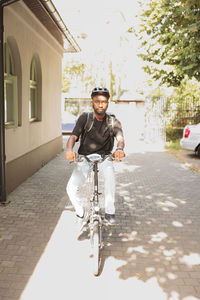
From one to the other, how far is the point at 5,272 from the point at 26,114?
18.9 feet

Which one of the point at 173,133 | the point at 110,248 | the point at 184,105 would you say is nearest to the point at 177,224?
the point at 110,248

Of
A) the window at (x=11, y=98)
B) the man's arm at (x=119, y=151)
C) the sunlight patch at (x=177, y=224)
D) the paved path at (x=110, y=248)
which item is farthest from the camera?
the window at (x=11, y=98)

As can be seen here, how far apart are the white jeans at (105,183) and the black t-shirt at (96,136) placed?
0.24 meters

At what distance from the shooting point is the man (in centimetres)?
425

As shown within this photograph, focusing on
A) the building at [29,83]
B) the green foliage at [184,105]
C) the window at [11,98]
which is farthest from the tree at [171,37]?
the green foliage at [184,105]

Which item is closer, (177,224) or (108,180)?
(108,180)

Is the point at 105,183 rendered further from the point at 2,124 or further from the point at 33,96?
the point at 33,96

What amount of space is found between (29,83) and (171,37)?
13.4 ft

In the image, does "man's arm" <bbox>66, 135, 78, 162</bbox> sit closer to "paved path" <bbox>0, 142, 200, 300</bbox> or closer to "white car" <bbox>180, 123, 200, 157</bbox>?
"paved path" <bbox>0, 142, 200, 300</bbox>

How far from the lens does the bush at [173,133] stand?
714 inches

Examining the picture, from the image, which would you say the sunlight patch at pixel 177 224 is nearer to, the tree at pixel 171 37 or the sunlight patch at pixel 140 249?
the sunlight patch at pixel 140 249

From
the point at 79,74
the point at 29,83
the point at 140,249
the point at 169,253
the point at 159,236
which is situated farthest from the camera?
the point at 79,74

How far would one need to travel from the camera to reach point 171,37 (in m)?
9.77

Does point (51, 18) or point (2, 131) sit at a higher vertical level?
point (51, 18)
